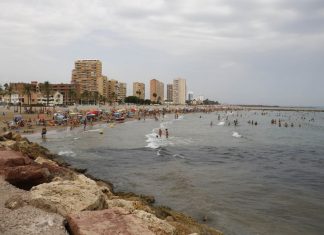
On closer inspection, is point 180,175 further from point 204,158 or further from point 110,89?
point 110,89

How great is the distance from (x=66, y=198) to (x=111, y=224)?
205 centimetres

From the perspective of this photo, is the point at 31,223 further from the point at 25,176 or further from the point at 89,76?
the point at 89,76

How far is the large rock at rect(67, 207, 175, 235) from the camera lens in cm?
698

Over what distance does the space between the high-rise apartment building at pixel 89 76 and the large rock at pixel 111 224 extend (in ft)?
555

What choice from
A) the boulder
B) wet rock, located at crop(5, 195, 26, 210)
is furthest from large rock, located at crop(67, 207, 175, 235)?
the boulder

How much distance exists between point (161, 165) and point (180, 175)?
3.62 metres

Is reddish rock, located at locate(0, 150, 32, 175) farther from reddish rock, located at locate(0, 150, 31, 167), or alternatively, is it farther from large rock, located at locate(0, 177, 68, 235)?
large rock, located at locate(0, 177, 68, 235)

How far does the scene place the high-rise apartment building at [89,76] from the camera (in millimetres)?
174750

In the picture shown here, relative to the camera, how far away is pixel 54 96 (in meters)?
128

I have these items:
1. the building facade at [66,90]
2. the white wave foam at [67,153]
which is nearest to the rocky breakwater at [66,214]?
the white wave foam at [67,153]

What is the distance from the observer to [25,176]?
A: 1113cm

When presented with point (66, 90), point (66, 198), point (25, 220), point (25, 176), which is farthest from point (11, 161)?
point (66, 90)

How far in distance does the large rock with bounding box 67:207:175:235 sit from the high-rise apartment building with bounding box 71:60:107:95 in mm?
169126

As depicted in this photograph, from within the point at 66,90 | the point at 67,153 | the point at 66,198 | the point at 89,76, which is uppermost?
the point at 89,76
